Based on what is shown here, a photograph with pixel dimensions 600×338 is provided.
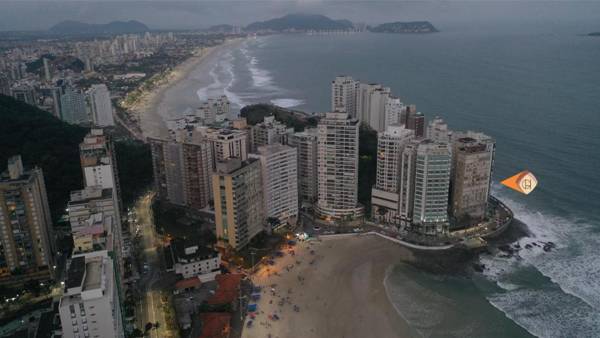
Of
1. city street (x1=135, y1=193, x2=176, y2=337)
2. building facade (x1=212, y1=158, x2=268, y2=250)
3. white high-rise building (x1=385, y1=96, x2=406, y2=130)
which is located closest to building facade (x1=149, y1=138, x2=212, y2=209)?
city street (x1=135, y1=193, x2=176, y2=337)

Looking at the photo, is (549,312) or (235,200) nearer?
(549,312)

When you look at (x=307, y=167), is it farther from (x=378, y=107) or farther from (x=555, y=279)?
(x=378, y=107)

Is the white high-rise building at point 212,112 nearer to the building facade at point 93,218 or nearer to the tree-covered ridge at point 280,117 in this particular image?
the tree-covered ridge at point 280,117

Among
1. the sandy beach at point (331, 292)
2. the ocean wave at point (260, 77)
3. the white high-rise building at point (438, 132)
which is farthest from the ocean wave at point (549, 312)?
the ocean wave at point (260, 77)

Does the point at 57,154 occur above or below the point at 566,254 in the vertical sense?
above

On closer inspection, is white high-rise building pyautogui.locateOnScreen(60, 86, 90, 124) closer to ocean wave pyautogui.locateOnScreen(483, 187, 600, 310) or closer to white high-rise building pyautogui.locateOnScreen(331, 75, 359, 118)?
white high-rise building pyautogui.locateOnScreen(331, 75, 359, 118)

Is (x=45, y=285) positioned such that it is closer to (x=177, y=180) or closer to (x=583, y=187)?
(x=177, y=180)

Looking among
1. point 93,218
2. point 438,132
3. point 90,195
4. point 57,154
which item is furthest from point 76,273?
point 438,132
